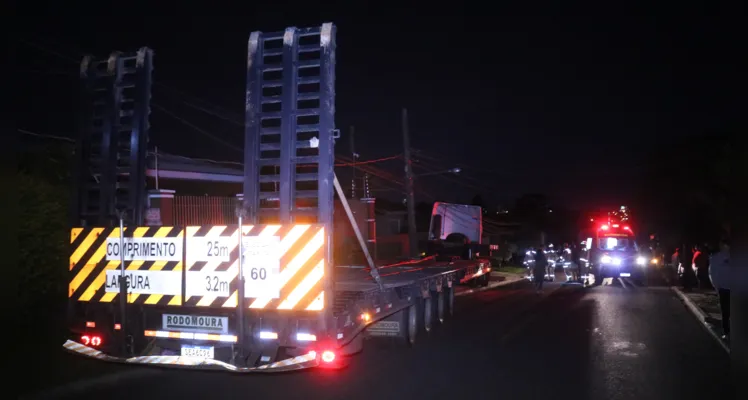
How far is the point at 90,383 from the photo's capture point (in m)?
9.18

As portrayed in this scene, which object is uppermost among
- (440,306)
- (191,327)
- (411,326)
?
(191,327)

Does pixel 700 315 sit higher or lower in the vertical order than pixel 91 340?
lower

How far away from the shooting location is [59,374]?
977 centimetres

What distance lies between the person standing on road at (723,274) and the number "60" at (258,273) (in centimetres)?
857

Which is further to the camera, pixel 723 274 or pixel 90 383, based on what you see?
pixel 723 274

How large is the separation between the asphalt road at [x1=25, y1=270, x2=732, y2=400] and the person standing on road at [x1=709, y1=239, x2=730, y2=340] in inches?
Answer: 26.2

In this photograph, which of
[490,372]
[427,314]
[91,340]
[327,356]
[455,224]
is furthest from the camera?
[455,224]

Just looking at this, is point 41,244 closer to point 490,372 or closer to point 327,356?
point 327,356

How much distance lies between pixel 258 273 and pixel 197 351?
3.85 feet

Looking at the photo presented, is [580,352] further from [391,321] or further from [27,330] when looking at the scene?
[27,330]

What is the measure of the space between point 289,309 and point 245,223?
111cm

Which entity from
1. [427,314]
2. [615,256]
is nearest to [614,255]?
[615,256]

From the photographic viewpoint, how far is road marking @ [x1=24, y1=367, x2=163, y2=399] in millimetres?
8548

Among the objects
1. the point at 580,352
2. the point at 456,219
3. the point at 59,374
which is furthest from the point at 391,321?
the point at 456,219
